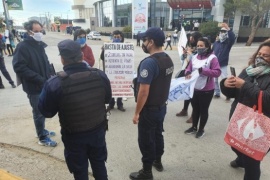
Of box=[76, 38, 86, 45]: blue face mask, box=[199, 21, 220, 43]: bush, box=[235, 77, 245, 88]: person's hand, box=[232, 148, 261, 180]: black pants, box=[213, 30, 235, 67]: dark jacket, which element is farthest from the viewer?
box=[199, 21, 220, 43]: bush

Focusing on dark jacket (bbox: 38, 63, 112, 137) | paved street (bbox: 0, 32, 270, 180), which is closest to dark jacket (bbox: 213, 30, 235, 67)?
paved street (bbox: 0, 32, 270, 180)

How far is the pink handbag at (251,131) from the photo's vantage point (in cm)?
201

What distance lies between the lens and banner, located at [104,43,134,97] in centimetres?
513

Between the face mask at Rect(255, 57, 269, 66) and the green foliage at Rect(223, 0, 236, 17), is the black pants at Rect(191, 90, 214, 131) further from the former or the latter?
the green foliage at Rect(223, 0, 236, 17)

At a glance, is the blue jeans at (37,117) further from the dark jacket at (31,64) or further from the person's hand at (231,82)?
the person's hand at (231,82)

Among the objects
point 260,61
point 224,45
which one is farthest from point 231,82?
point 224,45

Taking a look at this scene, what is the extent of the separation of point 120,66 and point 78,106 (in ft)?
10.5

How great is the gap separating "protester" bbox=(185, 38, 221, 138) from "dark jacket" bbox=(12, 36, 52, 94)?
2458 millimetres

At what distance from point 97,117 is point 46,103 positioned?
52cm

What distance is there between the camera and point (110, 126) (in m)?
4.56

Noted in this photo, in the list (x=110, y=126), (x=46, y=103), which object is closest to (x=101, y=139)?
(x=46, y=103)

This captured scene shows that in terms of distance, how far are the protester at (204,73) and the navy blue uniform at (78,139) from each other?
6.47ft

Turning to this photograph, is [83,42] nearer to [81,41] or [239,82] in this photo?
[81,41]

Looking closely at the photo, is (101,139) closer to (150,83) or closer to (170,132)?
(150,83)
